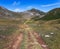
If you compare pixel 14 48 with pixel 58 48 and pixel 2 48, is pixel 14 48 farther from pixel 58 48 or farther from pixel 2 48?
pixel 58 48

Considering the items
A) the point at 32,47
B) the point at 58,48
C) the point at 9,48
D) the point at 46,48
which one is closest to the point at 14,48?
the point at 9,48

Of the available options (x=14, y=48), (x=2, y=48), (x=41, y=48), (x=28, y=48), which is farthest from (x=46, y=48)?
(x=2, y=48)

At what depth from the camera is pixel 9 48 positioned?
106 feet

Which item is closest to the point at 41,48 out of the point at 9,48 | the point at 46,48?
the point at 46,48

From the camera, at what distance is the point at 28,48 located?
31109 mm

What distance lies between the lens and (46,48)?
31.3 meters

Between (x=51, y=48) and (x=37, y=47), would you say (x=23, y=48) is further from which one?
(x=51, y=48)

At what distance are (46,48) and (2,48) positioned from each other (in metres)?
8.15

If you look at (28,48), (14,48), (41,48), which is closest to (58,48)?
(41,48)

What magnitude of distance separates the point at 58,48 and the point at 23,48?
6.30m

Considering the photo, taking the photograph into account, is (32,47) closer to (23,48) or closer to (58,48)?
(23,48)

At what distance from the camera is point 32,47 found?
105 feet

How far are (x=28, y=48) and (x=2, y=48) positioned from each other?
511cm

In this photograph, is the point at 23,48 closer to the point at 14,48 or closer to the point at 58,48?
the point at 14,48
